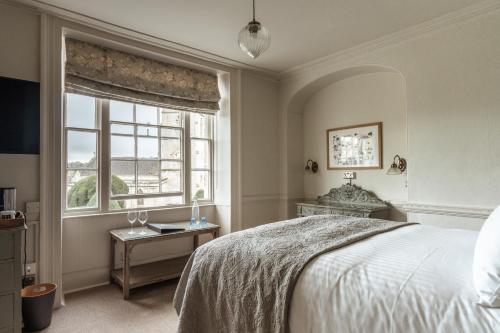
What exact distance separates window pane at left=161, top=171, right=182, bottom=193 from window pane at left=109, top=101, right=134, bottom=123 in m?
0.79

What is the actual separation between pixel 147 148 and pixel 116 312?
1.86 meters

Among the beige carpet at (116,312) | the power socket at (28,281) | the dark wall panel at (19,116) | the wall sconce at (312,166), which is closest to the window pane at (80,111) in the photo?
the dark wall panel at (19,116)

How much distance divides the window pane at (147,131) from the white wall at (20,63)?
1.16 m

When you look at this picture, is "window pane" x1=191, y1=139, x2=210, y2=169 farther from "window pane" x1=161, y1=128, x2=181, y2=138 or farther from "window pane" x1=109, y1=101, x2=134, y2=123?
"window pane" x1=109, y1=101, x2=134, y2=123

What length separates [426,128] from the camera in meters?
3.04

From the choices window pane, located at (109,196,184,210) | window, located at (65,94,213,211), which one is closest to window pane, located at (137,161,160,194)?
window, located at (65,94,213,211)

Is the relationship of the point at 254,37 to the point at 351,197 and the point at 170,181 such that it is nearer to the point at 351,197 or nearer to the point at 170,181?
the point at 170,181

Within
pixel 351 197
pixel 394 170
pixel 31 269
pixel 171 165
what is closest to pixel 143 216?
pixel 171 165

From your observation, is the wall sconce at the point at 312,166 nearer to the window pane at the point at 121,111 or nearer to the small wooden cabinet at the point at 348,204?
the small wooden cabinet at the point at 348,204

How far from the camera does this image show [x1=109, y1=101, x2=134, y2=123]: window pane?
3.44 metres

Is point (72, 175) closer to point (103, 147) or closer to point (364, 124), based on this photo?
point (103, 147)

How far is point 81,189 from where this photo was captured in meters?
3.22

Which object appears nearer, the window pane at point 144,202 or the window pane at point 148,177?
the window pane at point 144,202

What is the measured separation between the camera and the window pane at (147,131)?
365 cm
